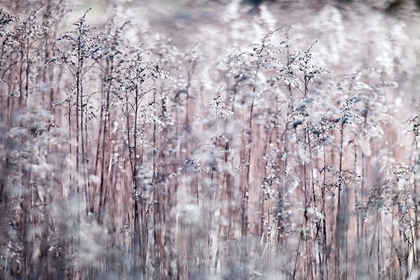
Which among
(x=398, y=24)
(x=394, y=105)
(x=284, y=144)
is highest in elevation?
(x=398, y=24)

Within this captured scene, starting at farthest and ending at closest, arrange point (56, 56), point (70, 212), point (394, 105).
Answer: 1. point (394, 105)
2. point (56, 56)
3. point (70, 212)

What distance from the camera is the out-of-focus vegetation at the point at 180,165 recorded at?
7.39 ft

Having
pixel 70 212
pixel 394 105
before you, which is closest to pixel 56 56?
pixel 70 212

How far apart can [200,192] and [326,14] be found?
1.39 m

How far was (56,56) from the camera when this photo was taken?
95.4 inches

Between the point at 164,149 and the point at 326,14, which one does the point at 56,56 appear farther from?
the point at 326,14

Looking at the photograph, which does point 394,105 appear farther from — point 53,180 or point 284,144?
point 53,180

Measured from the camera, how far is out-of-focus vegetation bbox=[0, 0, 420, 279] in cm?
225

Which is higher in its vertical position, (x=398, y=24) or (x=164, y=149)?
(x=398, y=24)

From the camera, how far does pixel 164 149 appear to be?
2.46m

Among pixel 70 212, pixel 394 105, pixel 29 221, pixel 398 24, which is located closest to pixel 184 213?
pixel 70 212

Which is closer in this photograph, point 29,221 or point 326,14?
point 29,221

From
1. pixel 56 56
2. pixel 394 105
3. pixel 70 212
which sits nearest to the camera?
pixel 70 212

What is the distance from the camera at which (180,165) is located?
2.47m
